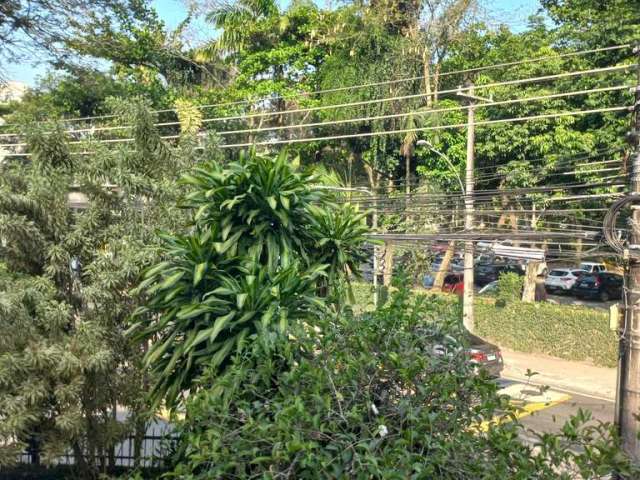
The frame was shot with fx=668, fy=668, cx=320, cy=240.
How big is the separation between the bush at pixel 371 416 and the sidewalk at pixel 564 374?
13.9 meters

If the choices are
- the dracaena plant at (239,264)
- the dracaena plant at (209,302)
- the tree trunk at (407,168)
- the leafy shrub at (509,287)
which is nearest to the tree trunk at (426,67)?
the tree trunk at (407,168)

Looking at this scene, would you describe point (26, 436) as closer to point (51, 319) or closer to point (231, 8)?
point (51, 319)

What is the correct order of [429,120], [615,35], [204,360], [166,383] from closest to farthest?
[204,360], [166,383], [615,35], [429,120]

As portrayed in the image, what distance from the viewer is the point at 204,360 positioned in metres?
5.09

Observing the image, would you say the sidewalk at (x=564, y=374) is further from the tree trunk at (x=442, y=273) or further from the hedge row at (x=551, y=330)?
the tree trunk at (x=442, y=273)

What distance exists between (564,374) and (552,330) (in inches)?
91.5

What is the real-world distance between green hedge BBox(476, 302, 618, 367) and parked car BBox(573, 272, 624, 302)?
11.6 m

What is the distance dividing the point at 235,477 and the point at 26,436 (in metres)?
4.37

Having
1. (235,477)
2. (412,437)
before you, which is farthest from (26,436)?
(412,437)

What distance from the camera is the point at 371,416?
366cm

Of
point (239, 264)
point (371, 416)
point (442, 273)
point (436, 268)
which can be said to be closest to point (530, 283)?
point (442, 273)

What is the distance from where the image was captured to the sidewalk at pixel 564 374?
686 inches

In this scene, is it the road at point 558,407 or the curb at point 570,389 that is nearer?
the road at point 558,407

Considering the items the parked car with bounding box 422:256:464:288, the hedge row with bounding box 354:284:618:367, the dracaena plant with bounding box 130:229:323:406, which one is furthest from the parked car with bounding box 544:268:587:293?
the dracaena plant with bounding box 130:229:323:406
